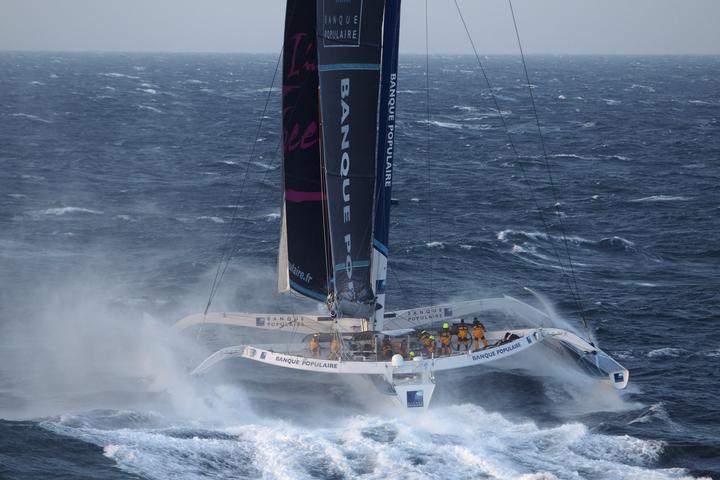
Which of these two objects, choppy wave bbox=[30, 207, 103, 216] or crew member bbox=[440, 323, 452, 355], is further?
choppy wave bbox=[30, 207, 103, 216]

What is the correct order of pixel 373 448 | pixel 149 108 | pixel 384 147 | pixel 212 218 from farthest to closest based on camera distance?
1. pixel 149 108
2. pixel 212 218
3. pixel 384 147
4. pixel 373 448

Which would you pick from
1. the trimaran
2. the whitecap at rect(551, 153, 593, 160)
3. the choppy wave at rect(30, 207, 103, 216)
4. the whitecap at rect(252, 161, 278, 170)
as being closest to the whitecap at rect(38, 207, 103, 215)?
the choppy wave at rect(30, 207, 103, 216)

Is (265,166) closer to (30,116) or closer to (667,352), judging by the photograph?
(30,116)

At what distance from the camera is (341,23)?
28.9 m

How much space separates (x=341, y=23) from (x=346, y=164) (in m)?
4.22

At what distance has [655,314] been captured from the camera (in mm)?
40812

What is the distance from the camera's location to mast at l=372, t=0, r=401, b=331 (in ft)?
97.5

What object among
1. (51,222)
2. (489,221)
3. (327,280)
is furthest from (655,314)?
(51,222)

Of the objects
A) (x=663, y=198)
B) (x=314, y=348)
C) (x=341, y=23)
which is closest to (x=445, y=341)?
(x=314, y=348)

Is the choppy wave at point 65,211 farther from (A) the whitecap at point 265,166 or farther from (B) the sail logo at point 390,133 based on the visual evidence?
(B) the sail logo at point 390,133

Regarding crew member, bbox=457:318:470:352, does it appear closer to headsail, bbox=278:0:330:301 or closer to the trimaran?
the trimaran

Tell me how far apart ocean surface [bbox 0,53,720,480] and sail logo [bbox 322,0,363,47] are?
11.1 meters

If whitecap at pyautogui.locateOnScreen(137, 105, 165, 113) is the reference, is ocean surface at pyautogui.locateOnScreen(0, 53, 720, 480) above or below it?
below

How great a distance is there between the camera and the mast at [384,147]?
97.5 feet
